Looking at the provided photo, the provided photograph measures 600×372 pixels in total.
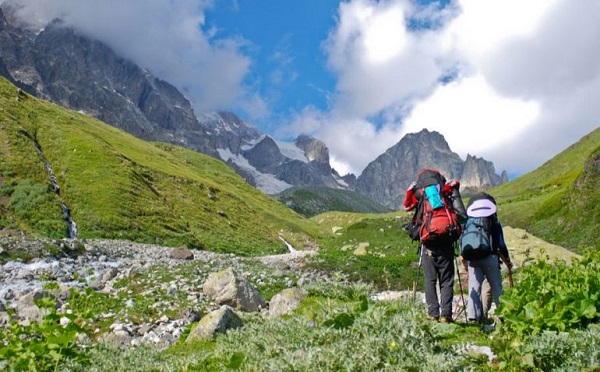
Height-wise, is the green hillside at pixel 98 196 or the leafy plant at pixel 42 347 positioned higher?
the green hillside at pixel 98 196

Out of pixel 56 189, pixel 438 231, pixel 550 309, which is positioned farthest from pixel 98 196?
pixel 550 309

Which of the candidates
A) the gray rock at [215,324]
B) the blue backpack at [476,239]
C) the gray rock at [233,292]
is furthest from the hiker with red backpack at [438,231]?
the gray rock at [233,292]

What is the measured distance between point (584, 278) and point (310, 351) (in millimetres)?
5386

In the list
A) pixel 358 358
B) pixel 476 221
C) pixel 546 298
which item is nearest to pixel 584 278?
pixel 546 298

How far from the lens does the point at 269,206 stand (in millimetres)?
141000

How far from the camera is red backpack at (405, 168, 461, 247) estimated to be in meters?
9.86

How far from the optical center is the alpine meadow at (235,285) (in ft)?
18.5

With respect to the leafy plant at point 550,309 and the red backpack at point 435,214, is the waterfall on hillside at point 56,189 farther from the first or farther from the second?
the leafy plant at point 550,309

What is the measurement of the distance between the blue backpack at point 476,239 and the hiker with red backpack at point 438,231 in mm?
349

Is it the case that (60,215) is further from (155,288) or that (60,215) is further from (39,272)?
(155,288)

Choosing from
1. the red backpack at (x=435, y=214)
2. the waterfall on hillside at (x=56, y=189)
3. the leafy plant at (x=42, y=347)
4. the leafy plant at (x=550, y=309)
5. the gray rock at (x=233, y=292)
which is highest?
the waterfall on hillside at (x=56, y=189)

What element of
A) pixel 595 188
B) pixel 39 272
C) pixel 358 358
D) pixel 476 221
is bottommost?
pixel 358 358

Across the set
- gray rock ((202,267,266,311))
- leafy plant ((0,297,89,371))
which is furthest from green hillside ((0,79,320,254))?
leafy plant ((0,297,89,371))

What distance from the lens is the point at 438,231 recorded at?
32.2 feet
